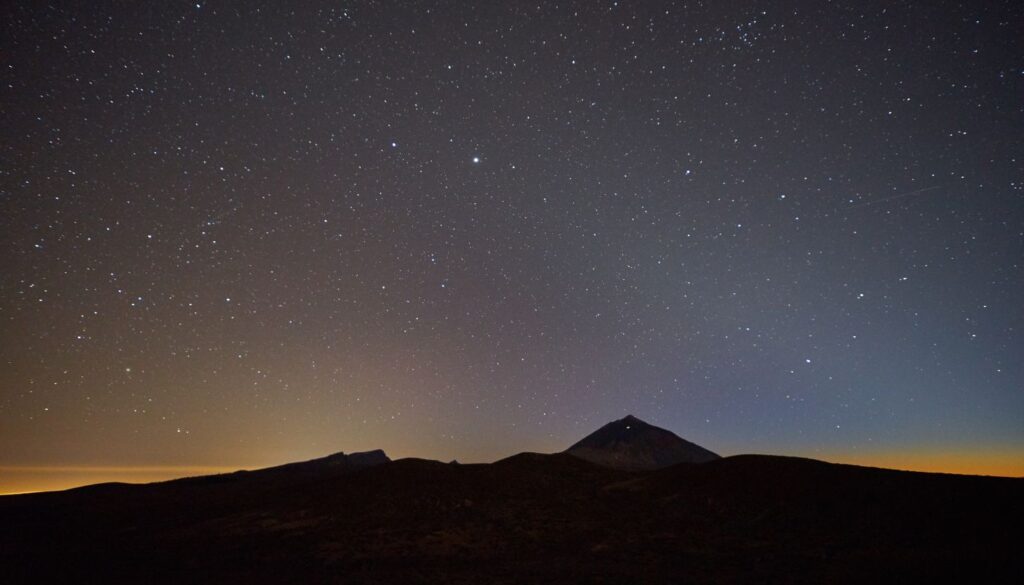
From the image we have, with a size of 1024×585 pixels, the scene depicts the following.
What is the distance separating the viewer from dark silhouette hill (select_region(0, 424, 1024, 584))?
14789 mm

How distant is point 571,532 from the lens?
20203mm

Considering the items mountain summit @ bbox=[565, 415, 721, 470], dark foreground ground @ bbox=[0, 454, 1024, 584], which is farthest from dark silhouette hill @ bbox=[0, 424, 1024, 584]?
mountain summit @ bbox=[565, 415, 721, 470]

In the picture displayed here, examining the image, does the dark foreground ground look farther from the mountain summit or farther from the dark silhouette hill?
the mountain summit

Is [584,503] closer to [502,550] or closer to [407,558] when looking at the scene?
[502,550]

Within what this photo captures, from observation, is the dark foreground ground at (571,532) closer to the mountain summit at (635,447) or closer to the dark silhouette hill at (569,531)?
the dark silhouette hill at (569,531)

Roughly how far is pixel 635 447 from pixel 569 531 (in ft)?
251

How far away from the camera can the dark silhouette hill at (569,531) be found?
14.8m

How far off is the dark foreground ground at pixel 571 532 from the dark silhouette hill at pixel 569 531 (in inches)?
3.8

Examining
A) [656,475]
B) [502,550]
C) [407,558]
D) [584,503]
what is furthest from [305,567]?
[656,475]

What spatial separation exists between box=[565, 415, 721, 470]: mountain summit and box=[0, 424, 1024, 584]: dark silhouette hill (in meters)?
59.2

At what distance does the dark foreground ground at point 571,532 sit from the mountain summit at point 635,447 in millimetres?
59563

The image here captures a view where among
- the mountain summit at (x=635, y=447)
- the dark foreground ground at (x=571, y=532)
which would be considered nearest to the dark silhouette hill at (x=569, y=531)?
the dark foreground ground at (x=571, y=532)

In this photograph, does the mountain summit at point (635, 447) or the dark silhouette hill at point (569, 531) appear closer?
the dark silhouette hill at point (569, 531)

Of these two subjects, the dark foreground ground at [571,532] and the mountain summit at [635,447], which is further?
the mountain summit at [635,447]
